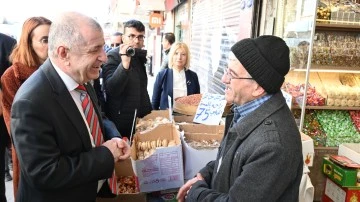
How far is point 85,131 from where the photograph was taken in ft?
4.58

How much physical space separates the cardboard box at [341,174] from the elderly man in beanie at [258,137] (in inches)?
79.0

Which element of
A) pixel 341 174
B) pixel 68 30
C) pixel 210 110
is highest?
pixel 68 30

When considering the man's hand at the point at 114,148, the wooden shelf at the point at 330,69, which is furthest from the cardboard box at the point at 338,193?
the man's hand at the point at 114,148

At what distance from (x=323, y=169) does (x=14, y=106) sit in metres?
3.18

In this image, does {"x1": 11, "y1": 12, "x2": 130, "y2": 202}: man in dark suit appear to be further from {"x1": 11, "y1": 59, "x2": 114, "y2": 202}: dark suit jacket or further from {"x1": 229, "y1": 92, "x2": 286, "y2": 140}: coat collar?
{"x1": 229, "y1": 92, "x2": 286, "y2": 140}: coat collar

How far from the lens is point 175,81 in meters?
3.96

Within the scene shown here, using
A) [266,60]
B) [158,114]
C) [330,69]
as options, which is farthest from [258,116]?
[330,69]

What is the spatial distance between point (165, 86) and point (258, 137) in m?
2.73

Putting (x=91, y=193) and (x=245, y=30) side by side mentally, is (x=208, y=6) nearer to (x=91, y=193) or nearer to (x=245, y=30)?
(x=245, y=30)

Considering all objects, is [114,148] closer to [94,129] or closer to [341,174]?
[94,129]

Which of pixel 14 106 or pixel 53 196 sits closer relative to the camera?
pixel 14 106

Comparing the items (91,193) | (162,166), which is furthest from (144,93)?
(91,193)

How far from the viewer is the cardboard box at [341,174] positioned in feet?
9.92

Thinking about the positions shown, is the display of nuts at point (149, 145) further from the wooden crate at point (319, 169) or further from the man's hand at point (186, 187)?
the wooden crate at point (319, 169)
